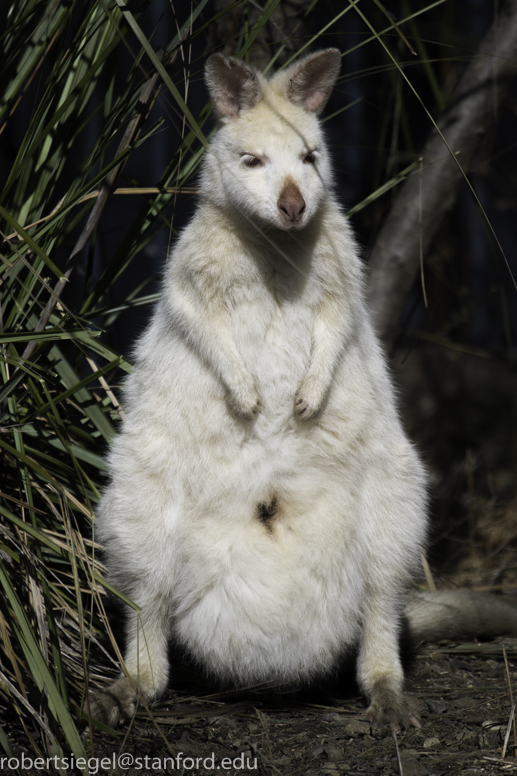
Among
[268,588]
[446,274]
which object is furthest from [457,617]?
[446,274]

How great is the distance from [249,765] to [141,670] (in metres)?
0.52

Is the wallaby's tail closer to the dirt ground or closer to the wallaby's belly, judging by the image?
the dirt ground

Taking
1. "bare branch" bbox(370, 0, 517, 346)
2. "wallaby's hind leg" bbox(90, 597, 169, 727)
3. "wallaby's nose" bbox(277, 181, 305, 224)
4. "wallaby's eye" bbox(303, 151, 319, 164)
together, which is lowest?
"wallaby's hind leg" bbox(90, 597, 169, 727)

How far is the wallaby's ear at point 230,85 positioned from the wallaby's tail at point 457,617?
81.2 inches

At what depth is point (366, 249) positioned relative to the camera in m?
4.30

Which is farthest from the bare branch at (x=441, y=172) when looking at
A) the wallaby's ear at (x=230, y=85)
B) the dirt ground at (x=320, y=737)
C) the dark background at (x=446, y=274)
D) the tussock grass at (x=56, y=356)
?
the dirt ground at (x=320, y=737)

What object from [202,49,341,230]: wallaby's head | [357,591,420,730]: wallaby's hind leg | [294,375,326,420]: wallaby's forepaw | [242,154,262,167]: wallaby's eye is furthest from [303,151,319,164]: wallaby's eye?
[357,591,420,730]: wallaby's hind leg

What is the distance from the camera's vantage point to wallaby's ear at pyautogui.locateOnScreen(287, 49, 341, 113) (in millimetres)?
2414

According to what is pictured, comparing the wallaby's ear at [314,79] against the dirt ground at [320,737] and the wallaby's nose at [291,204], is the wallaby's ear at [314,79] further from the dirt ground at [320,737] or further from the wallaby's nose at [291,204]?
the dirt ground at [320,737]

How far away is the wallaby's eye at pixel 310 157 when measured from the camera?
238cm

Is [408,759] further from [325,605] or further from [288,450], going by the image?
[288,450]

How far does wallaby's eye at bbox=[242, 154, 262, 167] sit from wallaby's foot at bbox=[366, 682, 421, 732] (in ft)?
5.89

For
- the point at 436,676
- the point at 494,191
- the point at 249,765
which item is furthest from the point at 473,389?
the point at 249,765

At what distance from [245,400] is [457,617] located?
141 centimetres
